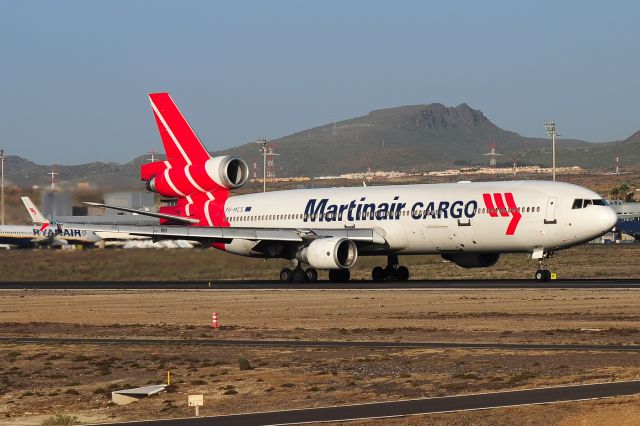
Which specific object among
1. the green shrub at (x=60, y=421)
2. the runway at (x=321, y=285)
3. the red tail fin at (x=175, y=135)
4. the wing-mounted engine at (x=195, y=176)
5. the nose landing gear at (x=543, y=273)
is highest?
the red tail fin at (x=175, y=135)

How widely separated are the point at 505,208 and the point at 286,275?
1177 centimetres

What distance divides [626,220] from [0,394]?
12696 cm

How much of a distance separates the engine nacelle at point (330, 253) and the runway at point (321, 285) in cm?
101

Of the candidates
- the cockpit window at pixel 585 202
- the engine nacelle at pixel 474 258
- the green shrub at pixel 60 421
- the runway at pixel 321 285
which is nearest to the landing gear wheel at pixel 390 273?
the runway at pixel 321 285

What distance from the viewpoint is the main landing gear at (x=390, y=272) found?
2461 inches

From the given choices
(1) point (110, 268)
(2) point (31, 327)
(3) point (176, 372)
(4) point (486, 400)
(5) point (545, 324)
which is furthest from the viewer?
(1) point (110, 268)

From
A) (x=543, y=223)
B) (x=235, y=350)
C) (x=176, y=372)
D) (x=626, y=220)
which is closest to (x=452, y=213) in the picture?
(x=543, y=223)

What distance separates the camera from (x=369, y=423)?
2064cm

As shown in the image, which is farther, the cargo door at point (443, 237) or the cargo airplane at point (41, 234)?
the cargo airplane at point (41, 234)

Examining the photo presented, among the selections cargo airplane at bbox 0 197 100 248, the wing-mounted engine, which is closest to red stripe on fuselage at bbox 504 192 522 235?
the wing-mounted engine

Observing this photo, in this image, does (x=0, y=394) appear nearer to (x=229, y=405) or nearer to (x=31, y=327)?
(x=229, y=405)

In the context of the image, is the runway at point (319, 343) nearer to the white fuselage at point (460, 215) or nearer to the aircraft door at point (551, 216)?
the aircraft door at point (551, 216)

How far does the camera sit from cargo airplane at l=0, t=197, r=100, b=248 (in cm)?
6562

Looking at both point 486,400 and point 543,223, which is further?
Answer: point 543,223
